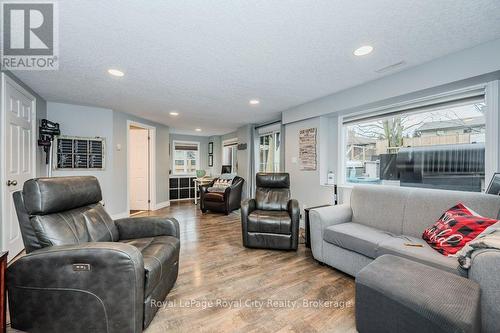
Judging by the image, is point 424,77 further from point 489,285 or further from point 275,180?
point 275,180

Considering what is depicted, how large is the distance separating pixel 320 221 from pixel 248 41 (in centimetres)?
200

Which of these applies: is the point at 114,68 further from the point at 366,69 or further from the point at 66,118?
the point at 366,69

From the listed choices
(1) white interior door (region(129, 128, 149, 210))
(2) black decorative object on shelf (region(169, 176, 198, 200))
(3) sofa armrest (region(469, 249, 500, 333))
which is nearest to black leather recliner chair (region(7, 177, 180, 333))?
(3) sofa armrest (region(469, 249, 500, 333))

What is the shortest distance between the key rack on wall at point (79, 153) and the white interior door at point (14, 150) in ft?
2.12

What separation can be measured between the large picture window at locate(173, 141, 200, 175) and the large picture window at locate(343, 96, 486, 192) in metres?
5.48

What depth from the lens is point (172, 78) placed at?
2590 mm

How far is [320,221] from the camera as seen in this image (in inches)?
96.0

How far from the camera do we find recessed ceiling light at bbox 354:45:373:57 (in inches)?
75.5

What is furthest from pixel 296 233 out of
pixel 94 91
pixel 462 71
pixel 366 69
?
pixel 94 91

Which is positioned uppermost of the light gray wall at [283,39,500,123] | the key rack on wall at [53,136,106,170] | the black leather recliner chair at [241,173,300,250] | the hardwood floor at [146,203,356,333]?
the light gray wall at [283,39,500,123]

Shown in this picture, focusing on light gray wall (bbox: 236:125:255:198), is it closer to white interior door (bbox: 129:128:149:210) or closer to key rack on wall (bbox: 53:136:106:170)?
white interior door (bbox: 129:128:149:210)

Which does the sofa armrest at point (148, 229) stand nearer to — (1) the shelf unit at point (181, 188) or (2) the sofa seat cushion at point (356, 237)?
(2) the sofa seat cushion at point (356, 237)

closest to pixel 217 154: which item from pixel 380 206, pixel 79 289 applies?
pixel 380 206

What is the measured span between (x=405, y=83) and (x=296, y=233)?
7.18ft
